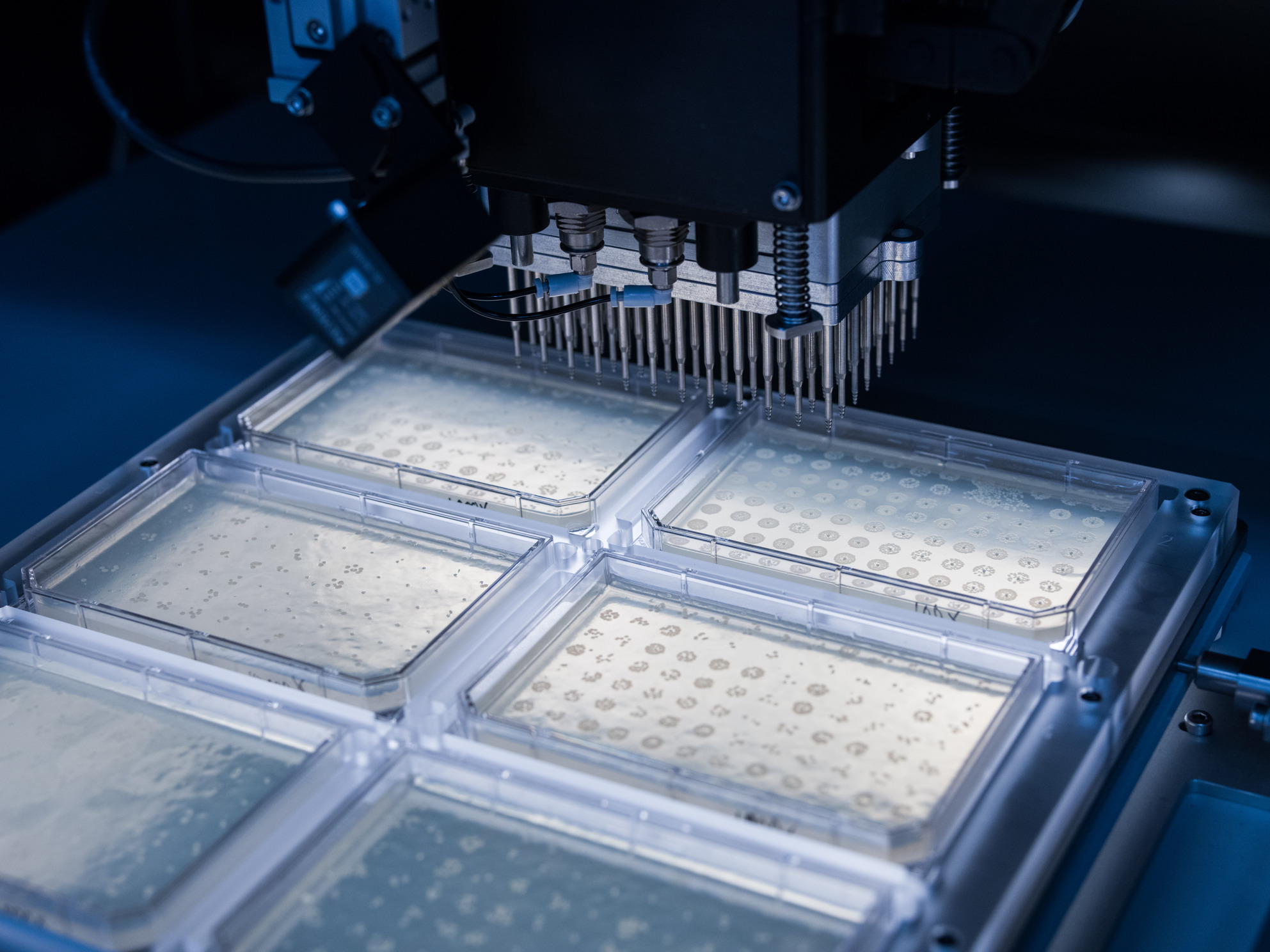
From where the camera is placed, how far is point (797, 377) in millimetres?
1722

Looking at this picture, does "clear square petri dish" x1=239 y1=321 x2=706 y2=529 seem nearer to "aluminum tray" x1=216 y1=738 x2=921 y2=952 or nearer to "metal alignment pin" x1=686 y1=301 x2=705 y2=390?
"metal alignment pin" x1=686 y1=301 x2=705 y2=390

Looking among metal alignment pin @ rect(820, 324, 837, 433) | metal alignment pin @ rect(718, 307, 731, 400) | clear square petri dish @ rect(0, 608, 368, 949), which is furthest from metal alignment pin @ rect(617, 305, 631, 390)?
clear square petri dish @ rect(0, 608, 368, 949)

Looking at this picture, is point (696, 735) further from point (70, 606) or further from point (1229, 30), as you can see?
point (1229, 30)

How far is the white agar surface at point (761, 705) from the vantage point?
4.67 ft

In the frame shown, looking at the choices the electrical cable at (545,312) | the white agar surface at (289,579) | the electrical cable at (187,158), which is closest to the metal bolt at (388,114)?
the electrical cable at (187,158)

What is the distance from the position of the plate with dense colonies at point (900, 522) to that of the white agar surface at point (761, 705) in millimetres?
85

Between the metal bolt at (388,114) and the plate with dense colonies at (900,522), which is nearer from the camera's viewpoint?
the metal bolt at (388,114)

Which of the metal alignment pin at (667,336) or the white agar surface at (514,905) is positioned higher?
the metal alignment pin at (667,336)

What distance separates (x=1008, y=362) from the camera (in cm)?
206

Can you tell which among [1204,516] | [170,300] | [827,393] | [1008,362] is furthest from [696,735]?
[170,300]

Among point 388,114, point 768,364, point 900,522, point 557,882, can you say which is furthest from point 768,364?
point 557,882

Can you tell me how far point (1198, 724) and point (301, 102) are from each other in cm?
107

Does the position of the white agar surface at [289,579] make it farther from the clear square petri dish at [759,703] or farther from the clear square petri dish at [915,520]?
the clear square petri dish at [915,520]

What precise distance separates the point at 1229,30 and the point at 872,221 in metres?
0.91
